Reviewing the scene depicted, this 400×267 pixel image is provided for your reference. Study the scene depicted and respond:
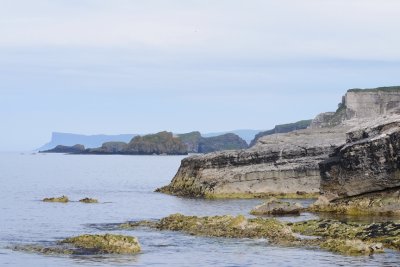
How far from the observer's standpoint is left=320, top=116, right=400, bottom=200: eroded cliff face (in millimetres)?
62406

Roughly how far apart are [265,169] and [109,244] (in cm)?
4219

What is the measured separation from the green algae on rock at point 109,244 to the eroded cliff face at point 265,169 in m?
40.4

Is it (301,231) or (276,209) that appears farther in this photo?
(276,209)

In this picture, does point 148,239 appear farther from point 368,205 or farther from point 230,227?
point 368,205

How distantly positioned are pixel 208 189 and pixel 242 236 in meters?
37.5

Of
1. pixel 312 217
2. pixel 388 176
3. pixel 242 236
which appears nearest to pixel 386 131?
pixel 388 176

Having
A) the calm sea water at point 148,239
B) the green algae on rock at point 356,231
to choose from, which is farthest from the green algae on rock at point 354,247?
the green algae on rock at point 356,231

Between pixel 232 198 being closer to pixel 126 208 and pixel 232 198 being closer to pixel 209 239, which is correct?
pixel 126 208

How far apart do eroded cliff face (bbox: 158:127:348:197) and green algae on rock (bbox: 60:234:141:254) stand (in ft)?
133

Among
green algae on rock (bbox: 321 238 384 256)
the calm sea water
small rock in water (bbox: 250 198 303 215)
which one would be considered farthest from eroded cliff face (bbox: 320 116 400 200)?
green algae on rock (bbox: 321 238 384 256)

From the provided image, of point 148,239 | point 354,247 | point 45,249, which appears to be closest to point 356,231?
point 354,247

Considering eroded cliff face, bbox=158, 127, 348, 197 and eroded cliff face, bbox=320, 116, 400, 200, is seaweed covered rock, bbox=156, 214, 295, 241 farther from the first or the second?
eroded cliff face, bbox=158, 127, 348, 197

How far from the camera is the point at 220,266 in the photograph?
40.5 m

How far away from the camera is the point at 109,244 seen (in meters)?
45.4
